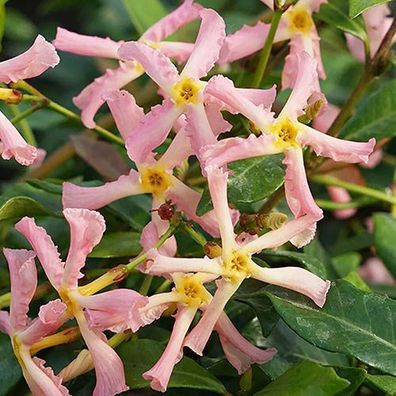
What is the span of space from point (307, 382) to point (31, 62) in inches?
12.8

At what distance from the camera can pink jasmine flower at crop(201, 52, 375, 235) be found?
737mm

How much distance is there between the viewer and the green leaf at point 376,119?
1.04 meters

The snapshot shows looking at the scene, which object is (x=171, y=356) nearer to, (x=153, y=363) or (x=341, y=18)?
(x=153, y=363)

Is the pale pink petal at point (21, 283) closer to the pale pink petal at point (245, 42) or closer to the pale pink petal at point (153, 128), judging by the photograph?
the pale pink petal at point (153, 128)

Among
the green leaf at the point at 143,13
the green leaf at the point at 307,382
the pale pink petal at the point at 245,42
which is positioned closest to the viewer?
the green leaf at the point at 307,382

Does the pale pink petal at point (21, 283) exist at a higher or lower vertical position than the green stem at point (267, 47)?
lower

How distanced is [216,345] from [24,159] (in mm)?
285

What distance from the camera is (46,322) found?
731 millimetres

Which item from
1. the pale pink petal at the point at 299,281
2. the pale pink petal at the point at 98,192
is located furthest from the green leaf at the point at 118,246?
the pale pink petal at the point at 299,281

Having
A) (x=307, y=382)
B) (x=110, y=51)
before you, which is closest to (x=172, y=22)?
(x=110, y=51)

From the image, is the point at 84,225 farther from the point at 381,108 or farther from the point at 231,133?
the point at 381,108

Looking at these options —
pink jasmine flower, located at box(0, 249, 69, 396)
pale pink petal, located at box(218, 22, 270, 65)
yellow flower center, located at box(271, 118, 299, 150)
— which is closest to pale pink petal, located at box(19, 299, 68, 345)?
pink jasmine flower, located at box(0, 249, 69, 396)

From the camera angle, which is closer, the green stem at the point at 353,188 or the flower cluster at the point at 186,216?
the flower cluster at the point at 186,216

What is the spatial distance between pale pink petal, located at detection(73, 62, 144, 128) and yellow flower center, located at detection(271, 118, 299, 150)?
0.63ft
